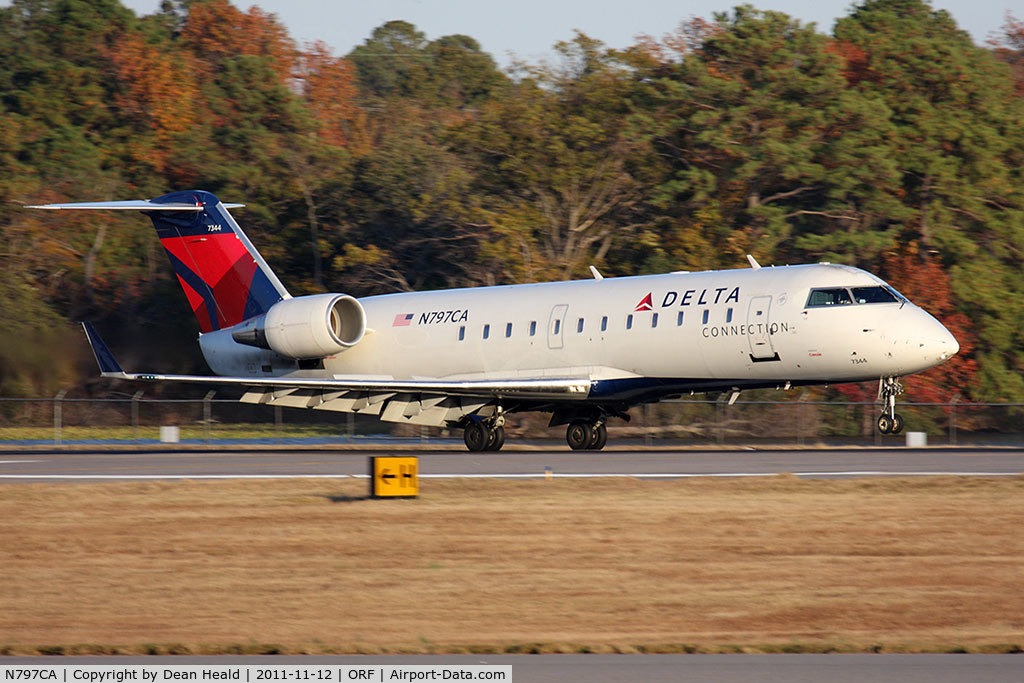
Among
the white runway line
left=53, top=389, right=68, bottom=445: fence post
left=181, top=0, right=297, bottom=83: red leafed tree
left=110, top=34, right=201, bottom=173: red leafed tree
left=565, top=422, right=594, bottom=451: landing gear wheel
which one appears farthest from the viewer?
left=181, top=0, right=297, bottom=83: red leafed tree

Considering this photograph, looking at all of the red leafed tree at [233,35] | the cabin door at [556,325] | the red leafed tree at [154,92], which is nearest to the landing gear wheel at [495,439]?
the cabin door at [556,325]

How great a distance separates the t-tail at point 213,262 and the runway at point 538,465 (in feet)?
18.4

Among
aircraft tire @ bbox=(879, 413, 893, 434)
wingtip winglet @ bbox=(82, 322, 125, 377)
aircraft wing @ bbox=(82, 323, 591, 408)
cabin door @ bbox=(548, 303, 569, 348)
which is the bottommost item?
aircraft tire @ bbox=(879, 413, 893, 434)

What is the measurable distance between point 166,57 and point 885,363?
2043 inches

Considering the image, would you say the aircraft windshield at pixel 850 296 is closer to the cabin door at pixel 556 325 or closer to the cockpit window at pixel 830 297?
the cockpit window at pixel 830 297

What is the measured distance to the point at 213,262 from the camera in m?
32.8

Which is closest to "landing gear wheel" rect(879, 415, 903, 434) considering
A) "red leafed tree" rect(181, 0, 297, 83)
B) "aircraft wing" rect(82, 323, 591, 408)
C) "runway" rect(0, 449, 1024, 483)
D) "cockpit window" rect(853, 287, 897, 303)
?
"runway" rect(0, 449, 1024, 483)

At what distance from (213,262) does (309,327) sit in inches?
159

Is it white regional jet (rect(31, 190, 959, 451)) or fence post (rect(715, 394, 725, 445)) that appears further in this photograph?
fence post (rect(715, 394, 725, 445))

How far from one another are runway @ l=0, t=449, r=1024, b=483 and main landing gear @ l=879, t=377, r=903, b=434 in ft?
1.87

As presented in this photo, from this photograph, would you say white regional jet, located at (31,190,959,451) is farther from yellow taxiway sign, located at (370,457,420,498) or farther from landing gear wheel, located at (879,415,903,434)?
yellow taxiway sign, located at (370,457,420,498)

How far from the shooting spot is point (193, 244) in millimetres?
33000

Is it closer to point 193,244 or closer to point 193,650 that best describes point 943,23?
point 193,244

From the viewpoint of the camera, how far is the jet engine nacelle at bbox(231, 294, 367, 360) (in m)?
30.3
